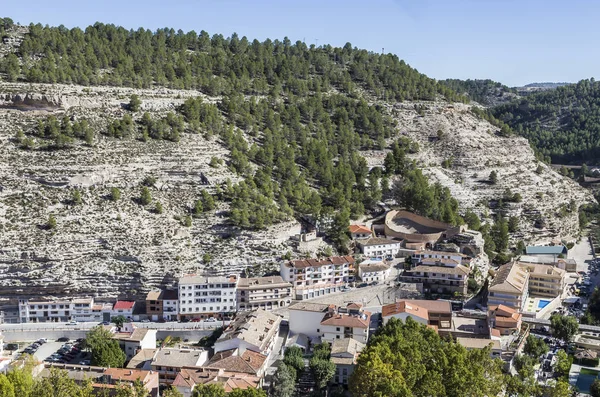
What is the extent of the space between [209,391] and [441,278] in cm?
3103

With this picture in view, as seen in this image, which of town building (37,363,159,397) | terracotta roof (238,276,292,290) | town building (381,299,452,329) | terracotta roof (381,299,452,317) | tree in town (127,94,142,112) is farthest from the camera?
tree in town (127,94,142,112)

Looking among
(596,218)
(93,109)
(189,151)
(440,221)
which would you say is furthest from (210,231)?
(596,218)

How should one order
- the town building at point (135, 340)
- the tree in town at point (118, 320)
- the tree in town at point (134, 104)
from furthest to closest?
the tree in town at point (134, 104) → the tree in town at point (118, 320) → the town building at point (135, 340)

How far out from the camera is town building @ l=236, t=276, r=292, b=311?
177 ft

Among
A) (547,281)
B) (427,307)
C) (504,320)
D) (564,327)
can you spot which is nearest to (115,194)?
(427,307)

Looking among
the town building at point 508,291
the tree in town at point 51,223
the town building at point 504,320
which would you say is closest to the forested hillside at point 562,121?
the town building at point 508,291

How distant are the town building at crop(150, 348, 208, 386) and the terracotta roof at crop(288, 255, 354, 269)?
48.6 feet

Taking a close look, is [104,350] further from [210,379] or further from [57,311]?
[57,311]

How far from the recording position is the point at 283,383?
40188 millimetres

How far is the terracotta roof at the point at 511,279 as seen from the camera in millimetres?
55125

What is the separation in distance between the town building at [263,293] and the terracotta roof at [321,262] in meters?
2.17

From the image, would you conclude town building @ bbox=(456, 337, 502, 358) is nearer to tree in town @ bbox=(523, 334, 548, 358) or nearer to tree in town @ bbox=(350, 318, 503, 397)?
tree in town @ bbox=(523, 334, 548, 358)

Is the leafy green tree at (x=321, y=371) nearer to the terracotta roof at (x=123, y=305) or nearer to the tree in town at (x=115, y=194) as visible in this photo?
the terracotta roof at (x=123, y=305)

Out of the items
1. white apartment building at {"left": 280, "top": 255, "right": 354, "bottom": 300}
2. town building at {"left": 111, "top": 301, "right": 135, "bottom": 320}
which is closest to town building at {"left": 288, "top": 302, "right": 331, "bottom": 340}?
white apartment building at {"left": 280, "top": 255, "right": 354, "bottom": 300}
